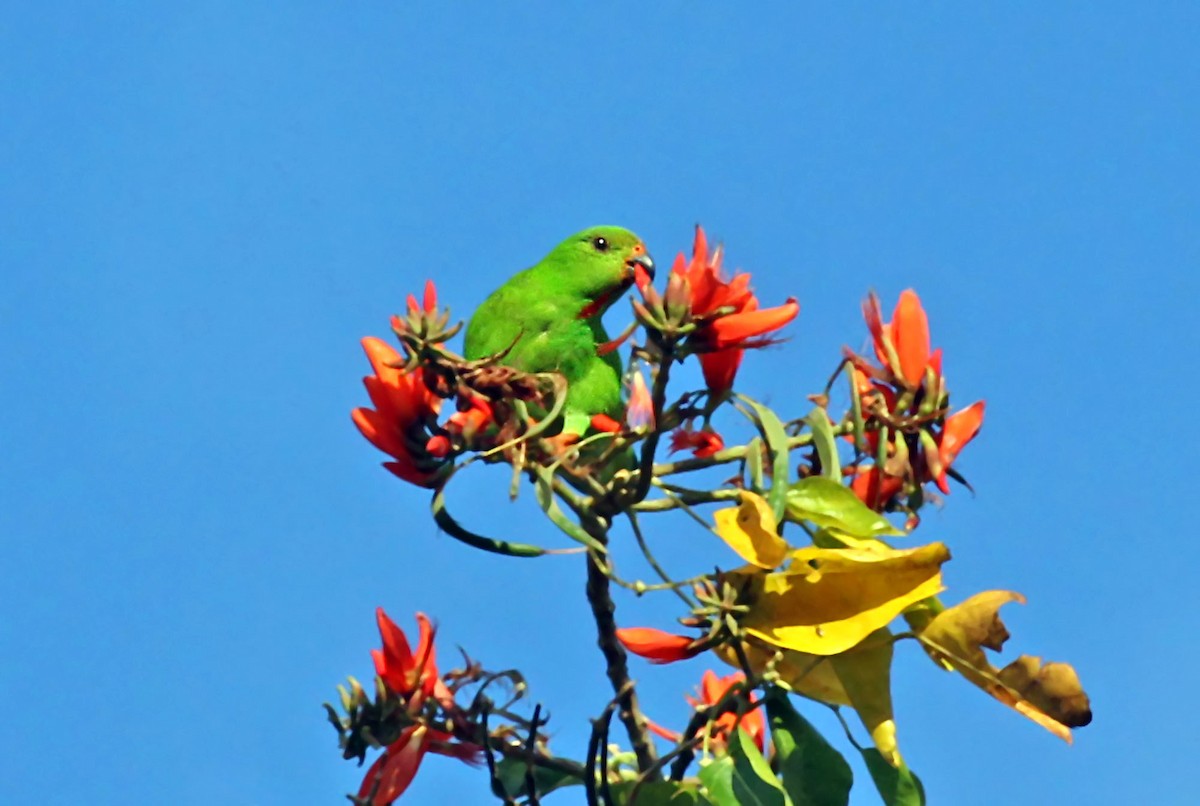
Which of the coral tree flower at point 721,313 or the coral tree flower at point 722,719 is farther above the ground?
the coral tree flower at point 721,313

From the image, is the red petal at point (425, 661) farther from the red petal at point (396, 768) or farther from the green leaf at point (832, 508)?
the green leaf at point (832, 508)

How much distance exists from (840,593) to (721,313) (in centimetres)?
72

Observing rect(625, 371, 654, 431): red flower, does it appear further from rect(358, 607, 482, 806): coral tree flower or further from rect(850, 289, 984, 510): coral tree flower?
rect(358, 607, 482, 806): coral tree flower

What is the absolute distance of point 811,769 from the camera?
3.64 metres

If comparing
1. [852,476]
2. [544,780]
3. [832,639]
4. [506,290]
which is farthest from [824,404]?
[506,290]

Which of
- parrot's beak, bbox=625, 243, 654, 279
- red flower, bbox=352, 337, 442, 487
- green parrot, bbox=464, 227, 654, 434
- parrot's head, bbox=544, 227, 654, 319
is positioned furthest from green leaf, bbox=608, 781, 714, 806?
parrot's beak, bbox=625, 243, 654, 279

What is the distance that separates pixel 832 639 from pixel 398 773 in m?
1.13

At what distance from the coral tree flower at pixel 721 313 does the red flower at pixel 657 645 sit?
0.66m

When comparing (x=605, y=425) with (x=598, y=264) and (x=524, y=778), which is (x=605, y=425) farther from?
(x=598, y=264)

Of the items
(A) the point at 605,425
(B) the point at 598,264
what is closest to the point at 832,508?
(A) the point at 605,425

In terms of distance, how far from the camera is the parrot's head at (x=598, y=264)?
267 inches

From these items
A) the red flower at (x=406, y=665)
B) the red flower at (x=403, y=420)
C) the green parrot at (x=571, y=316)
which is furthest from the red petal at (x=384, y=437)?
the green parrot at (x=571, y=316)

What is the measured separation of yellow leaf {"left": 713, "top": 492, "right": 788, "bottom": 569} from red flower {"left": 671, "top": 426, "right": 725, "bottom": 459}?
1.57 ft

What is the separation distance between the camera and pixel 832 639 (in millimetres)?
3508
